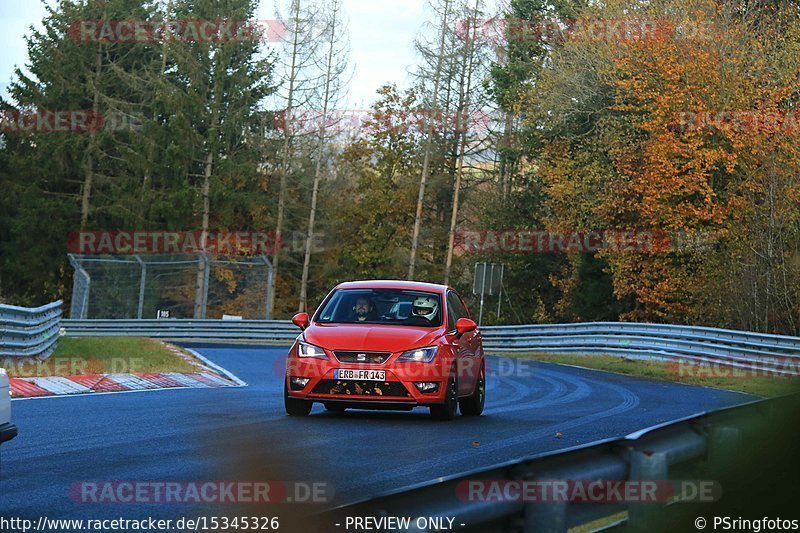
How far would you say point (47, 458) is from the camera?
9070mm

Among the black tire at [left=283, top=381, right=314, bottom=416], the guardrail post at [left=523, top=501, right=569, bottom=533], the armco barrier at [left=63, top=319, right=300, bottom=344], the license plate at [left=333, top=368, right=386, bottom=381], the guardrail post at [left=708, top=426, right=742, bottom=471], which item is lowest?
the armco barrier at [left=63, top=319, right=300, bottom=344]

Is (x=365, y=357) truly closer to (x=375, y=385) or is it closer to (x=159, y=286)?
(x=375, y=385)

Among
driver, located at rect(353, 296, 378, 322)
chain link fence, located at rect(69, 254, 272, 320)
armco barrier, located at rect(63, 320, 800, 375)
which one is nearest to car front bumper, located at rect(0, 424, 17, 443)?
driver, located at rect(353, 296, 378, 322)

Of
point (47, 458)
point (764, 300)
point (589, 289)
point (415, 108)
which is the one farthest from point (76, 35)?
point (47, 458)

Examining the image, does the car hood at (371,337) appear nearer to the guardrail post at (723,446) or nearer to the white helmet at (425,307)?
the white helmet at (425,307)

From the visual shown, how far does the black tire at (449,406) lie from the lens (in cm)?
1355

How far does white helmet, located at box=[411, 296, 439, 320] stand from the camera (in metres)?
14.4

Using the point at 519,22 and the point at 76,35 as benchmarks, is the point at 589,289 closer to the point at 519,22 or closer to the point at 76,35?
the point at 519,22

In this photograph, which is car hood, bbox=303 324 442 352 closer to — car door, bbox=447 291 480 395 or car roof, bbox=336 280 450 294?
car door, bbox=447 291 480 395

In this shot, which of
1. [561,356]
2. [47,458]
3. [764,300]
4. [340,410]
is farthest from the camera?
[561,356]

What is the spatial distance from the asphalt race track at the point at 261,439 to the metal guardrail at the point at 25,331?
2.47 m

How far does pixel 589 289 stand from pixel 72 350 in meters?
26.8

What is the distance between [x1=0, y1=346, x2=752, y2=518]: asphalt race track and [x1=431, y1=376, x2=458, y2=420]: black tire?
0.19 meters

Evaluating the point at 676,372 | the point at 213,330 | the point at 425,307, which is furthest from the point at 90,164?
the point at 425,307
